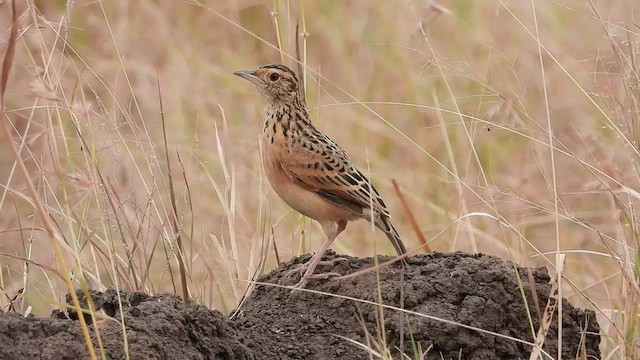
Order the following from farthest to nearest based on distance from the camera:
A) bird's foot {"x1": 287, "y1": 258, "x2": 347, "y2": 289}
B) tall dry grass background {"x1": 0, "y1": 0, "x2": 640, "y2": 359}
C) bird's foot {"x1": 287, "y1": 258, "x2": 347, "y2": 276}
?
tall dry grass background {"x1": 0, "y1": 0, "x2": 640, "y2": 359} < bird's foot {"x1": 287, "y1": 258, "x2": 347, "y2": 276} < bird's foot {"x1": 287, "y1": 258, "x2": 347, "y2": 289}

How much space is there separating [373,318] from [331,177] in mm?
1115

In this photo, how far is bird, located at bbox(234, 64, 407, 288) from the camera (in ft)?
18.7

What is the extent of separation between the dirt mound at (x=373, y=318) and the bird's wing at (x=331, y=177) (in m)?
0.50

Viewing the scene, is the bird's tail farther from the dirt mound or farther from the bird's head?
the bird's head

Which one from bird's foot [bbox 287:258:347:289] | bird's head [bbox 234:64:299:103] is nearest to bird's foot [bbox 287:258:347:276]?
bird's foot [bbox 287:258:347:289]

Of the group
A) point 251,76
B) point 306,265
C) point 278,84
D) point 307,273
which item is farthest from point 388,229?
point 251,76

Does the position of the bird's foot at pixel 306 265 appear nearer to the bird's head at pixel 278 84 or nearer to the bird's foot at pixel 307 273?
the bird's foot at pixel 307 273

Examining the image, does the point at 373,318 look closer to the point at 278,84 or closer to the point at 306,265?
the point at 306,265

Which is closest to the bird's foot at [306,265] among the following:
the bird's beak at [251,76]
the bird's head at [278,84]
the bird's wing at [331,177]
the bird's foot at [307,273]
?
the bird's foot at [307,273]

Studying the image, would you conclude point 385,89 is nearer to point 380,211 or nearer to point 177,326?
point 380,211

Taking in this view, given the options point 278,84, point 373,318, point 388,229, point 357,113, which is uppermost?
point 357,113

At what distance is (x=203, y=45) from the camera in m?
11.5

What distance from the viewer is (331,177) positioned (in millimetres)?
5746

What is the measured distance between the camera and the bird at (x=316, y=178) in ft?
18.7
